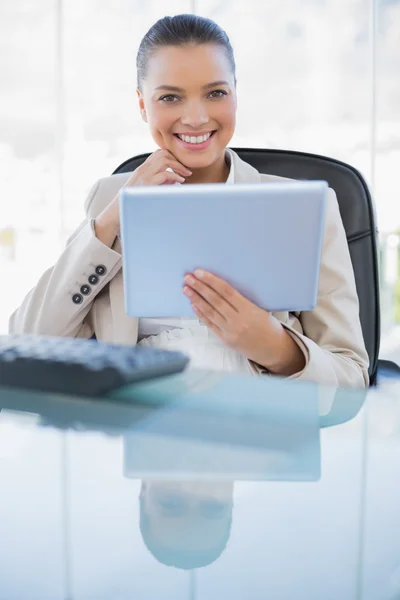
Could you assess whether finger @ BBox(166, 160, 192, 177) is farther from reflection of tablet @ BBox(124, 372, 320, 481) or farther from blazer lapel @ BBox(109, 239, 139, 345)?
reflection of tablet @ BBox(124, 372, 320, 481)

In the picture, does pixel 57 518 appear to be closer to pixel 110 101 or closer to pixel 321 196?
pixel 321 196

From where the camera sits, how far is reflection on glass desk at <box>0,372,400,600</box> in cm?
33

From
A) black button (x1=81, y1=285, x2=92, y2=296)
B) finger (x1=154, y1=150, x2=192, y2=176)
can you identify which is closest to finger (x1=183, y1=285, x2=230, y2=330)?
black button (x1=81, y1=285, x2=92, y2=296)

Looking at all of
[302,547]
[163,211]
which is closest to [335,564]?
[302,547]

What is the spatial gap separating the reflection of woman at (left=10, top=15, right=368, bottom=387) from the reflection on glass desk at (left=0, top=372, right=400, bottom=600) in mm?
474

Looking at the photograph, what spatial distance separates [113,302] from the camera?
4.55 feet

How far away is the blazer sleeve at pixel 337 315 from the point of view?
1250 millimetres

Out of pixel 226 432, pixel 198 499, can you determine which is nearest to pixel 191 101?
pixel 226 432

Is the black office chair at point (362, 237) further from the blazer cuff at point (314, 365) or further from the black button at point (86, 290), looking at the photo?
the black button at point (86, 290)

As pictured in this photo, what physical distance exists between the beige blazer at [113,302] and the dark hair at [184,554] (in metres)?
0.93

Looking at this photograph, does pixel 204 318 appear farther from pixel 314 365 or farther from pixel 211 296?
pixel 314 365

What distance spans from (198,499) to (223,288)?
58cm

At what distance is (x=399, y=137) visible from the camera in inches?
191

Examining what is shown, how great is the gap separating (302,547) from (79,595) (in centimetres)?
11
